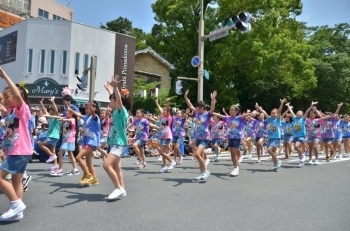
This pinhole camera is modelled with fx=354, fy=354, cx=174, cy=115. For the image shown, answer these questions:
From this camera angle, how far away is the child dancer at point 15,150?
4.83 m

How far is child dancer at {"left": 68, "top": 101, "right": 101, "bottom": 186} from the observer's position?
729 cm

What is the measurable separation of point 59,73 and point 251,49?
14579mm

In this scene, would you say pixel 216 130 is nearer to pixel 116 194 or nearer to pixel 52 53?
pixel 116 194

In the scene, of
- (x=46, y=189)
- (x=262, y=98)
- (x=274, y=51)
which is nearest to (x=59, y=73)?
(x=274, y=51)

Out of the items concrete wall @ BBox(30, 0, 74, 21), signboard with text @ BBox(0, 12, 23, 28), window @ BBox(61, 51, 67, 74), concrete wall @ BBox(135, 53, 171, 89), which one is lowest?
window @ BBox(61, 51, 67, 74)

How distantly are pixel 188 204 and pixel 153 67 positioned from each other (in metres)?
28.7

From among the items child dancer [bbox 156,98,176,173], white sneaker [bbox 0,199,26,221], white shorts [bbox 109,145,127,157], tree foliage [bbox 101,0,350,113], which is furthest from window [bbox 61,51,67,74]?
white sneaker [bbox 0,199,26,221]

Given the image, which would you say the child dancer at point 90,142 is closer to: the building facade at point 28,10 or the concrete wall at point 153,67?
the concrete wall at point 153,67

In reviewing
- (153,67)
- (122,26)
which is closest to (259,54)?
(153,67)

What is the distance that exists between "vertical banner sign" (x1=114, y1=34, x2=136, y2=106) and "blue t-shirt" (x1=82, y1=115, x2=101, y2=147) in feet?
72.8

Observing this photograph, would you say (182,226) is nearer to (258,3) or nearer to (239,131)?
(239,131)

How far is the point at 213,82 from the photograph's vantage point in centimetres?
2998

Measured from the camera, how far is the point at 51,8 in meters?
51.5

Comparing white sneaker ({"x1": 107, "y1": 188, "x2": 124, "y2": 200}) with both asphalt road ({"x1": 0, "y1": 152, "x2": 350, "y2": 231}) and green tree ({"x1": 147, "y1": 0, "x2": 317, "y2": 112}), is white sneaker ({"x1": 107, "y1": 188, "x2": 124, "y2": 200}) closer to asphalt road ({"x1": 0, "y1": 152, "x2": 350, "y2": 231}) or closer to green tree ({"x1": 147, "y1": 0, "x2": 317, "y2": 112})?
asphalt road ({"x1": 0, "y1": 152, "x2": 350, "y2": 231})
